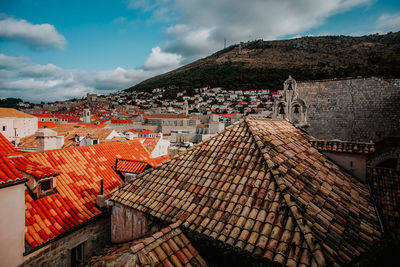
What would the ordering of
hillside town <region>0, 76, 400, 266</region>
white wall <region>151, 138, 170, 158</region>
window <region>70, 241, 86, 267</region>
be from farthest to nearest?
white wall <region>151, 138, 170, 158</region> → window <region>70, 241, 86, 267</region> → hillside town <region>0, 76, 400, 266</region>

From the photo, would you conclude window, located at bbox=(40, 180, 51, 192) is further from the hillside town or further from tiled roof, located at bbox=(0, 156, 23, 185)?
tiled roof, located at bbox=(0, 156, 23, 185)

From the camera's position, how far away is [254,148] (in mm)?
4793

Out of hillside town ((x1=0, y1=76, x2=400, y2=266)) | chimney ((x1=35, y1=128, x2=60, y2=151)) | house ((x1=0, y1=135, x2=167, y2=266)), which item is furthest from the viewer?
chimney ((x1=35, y1=128, x2=60, y2=151))

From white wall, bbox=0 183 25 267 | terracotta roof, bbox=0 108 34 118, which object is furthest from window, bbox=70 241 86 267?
terracotta roof, bbox=0 108 34 118

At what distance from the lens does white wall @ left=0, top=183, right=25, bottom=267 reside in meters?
4.53

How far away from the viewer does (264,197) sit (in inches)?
141

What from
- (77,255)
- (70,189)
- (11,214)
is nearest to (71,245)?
(77,255)

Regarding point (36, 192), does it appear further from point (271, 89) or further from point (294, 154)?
point (271, 89)

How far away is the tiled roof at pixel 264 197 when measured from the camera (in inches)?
113

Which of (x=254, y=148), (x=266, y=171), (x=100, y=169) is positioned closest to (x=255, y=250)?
(x=266, y=171)

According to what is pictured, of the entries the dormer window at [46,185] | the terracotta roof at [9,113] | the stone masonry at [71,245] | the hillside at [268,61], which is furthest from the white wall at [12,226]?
the hillside at [268,61]

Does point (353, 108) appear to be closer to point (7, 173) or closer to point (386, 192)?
point (386, 192)

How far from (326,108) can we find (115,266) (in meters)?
15.9

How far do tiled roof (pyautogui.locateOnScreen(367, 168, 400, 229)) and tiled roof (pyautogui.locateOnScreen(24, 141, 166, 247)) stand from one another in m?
8.99
